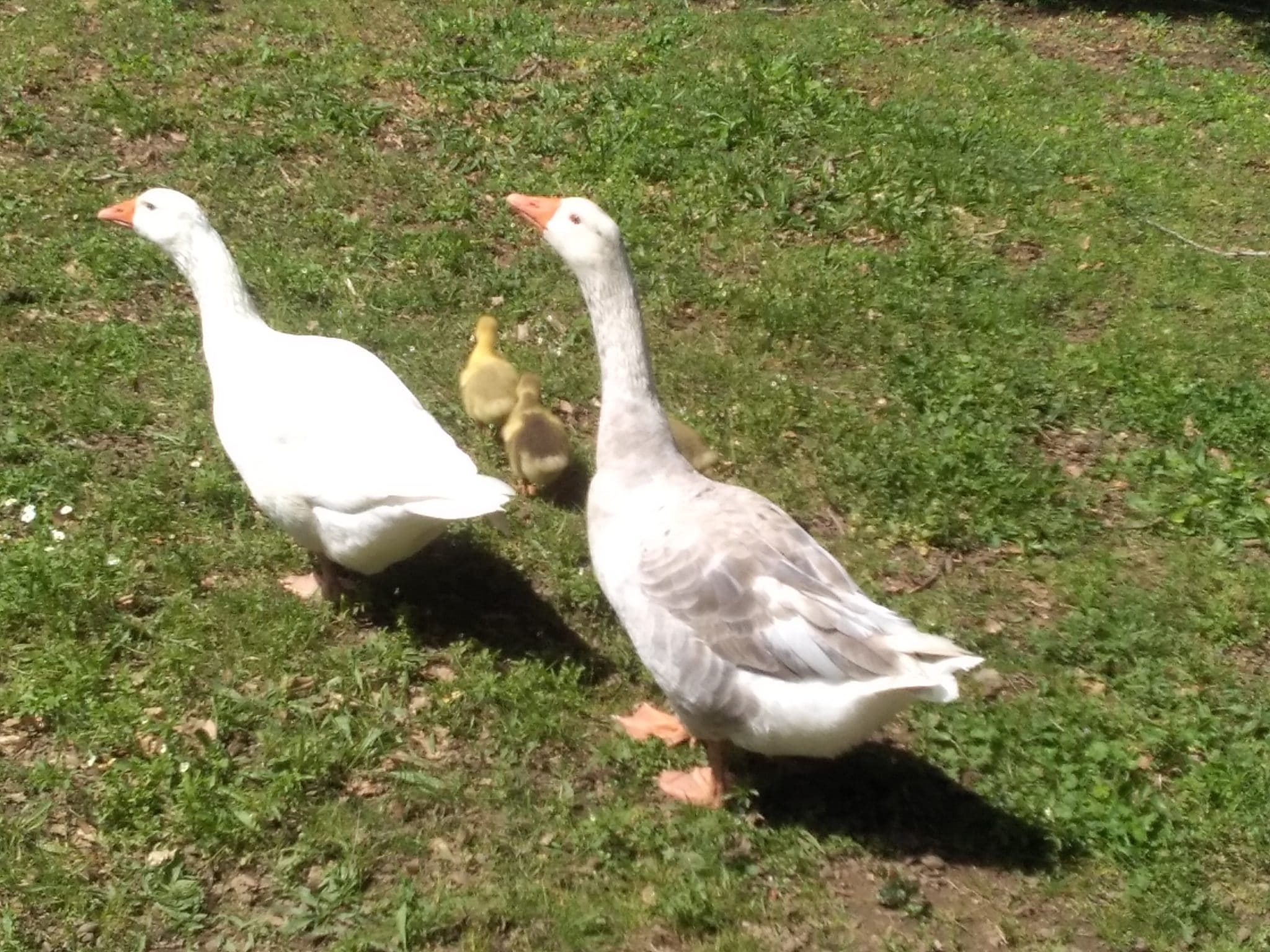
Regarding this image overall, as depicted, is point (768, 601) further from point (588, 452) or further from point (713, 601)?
point (588, 452)

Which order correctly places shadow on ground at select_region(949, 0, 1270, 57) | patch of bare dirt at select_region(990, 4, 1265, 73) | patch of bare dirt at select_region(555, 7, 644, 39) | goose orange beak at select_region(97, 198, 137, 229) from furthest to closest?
shadow on ground at select_region(949, 0, 1270, 57) → patch of bare dirt at select_region(990, 4, 1265, 73) → patch of bare dirt at select_region(555, 7, 644, 39) → goose orange beak at select_region(97, 198, 137, 229)

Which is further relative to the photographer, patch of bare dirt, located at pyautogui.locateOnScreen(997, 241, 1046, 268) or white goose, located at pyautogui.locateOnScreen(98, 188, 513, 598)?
patch of bare dirt, located at pyautogui.locateOnScreen(997, 241, 1046, 268)

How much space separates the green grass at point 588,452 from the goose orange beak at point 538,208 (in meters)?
1.48

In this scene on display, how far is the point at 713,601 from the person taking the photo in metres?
3.65

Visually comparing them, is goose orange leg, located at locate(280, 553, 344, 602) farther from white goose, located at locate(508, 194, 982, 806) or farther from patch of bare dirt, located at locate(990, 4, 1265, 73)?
patch of bare dirt, located at locate(990, 4, 1265, 73)

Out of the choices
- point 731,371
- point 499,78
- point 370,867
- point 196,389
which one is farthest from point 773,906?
point 499,78

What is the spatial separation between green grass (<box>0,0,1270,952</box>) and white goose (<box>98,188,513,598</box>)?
0.53m

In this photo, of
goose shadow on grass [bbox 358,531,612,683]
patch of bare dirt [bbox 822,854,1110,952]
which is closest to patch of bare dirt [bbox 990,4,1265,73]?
goose shadow on grass [bbox 358,531,612,683]

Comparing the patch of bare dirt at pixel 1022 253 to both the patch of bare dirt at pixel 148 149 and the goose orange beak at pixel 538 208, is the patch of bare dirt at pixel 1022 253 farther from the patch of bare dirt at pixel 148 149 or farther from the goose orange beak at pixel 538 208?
the patch of bare dirt at pixel 148 149

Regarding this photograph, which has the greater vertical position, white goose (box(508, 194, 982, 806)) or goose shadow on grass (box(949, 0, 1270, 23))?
goose shadow on grass (box(949, 0, 1270, 23))

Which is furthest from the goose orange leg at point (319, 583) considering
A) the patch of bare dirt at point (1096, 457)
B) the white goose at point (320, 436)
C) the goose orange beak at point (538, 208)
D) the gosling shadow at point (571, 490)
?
the patch of bare dirt at point (1096, 457)

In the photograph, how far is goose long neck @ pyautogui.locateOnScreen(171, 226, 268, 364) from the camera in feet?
15.2

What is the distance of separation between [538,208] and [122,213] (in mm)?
1985

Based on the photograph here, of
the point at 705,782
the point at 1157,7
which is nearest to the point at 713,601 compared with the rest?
the point at 705,782
